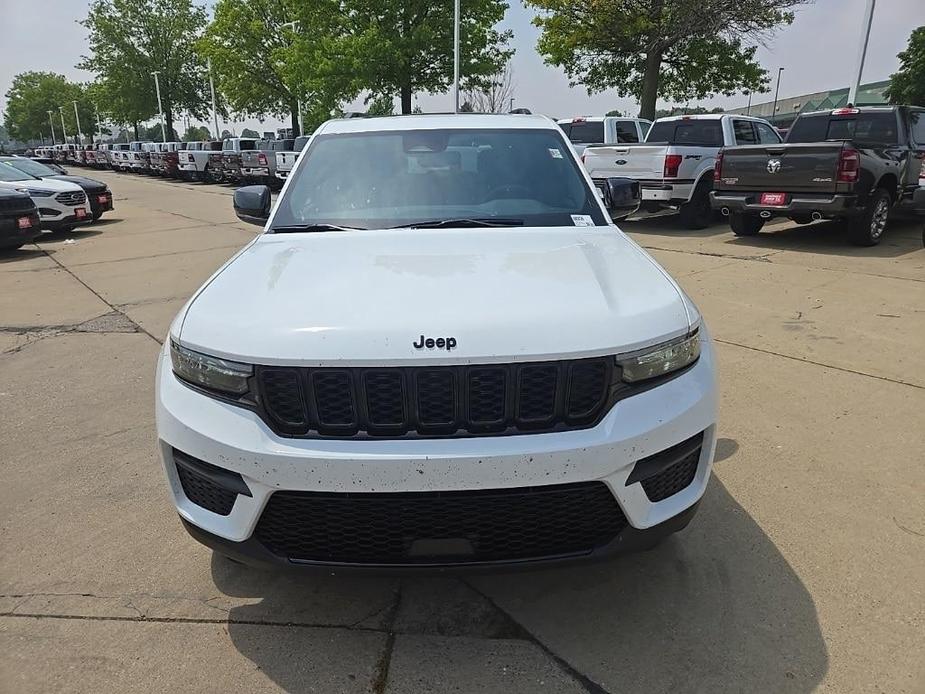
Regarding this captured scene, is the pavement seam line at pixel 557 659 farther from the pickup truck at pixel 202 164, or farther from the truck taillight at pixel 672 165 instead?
the pickup truck at pixel 202 164

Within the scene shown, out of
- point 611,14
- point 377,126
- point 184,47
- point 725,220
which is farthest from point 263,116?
point 377,126

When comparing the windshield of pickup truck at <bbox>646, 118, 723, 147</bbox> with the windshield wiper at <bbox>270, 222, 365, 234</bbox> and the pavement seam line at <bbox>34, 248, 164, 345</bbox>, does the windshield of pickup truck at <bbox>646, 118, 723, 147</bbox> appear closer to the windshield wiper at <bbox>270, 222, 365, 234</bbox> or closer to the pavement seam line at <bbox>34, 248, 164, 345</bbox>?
the pavement seam line at <bbox>34, 248, 164, 345</bbox>

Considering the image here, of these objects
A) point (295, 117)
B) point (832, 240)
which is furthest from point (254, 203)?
point (295, 117)

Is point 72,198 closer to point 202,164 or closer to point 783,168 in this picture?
point 783,168

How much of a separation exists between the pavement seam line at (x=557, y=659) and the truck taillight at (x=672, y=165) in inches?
414

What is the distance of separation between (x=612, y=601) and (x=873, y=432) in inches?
91.0

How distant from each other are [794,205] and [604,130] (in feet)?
19.8

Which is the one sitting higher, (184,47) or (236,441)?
(184,47)

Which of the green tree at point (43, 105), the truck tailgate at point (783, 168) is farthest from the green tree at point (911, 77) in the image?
the green tree at point (43, 105)

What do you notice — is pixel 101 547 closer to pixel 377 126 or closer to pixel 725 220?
pixel 377 126

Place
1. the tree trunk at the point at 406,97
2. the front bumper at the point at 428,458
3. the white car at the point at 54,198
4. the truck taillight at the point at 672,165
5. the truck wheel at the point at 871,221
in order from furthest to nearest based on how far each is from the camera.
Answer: the tree trunk at the point at 406,97 < the white car at the point at 54,198 < the truck taillight at the point at 672,165 < the truck wheel at the point at 871,221 < the front bumper at the point at 428,458

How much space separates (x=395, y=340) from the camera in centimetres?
202

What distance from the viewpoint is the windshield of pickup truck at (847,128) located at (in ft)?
33.3

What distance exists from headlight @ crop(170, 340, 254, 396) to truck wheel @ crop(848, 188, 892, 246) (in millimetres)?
9826
